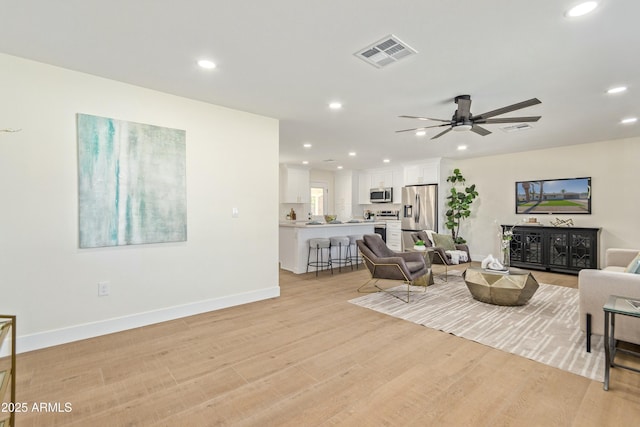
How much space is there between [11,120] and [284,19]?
2573mm

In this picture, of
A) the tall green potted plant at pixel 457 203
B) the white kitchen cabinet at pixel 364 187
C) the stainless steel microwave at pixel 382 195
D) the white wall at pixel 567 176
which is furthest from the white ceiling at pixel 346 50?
the white kitchen cabinet at pixel 364 187

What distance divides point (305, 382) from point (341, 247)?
4.52 meters

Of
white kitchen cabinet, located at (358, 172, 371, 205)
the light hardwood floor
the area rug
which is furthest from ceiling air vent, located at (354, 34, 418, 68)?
white kitchen cabinet, located at (358, 172, 371, 205)

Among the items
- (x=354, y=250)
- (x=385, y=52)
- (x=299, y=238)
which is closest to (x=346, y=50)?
(x=385, y=52)

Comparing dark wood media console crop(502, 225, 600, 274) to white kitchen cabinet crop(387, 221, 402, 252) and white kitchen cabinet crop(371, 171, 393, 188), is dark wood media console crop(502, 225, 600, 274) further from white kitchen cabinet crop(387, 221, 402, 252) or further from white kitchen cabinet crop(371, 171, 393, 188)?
white kitchen cabinet crop(371, 171, 393, 188)

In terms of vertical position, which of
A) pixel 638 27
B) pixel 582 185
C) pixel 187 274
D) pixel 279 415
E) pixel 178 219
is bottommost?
pixel 279 415

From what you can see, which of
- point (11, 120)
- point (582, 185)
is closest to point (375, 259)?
point (11, 120)

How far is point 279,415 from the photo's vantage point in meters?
1.87

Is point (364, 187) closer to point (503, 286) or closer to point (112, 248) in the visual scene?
point (503, 286)

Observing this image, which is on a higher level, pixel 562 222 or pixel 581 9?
pixel 581 9

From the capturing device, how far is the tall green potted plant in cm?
725

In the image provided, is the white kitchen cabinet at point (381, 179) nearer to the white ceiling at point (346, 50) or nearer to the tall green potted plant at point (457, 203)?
the tall green potted plant at point (457, 203)

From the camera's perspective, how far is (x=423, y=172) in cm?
786

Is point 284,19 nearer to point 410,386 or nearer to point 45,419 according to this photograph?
point 410,386
